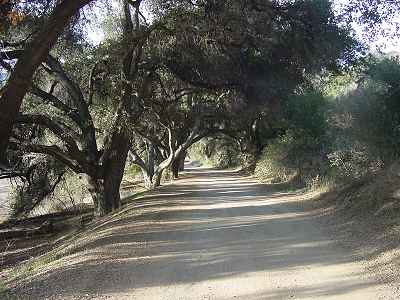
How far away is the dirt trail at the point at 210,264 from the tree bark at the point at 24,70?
9.88ft

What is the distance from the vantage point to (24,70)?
35.1ft

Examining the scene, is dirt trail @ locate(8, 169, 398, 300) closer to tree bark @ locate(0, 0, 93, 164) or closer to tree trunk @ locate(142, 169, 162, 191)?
tree bark @ locate(0, 0, 93, 164)

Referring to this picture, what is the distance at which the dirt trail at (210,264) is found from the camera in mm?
7336

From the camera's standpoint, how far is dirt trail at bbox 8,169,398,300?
289 inches

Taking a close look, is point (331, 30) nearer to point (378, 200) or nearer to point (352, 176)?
point (352, 176)

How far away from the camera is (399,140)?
1465cm

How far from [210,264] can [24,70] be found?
220 inches

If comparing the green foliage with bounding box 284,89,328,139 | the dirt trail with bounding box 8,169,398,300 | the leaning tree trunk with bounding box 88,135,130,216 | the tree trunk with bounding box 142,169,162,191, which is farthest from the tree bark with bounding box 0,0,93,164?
the tree trunk with bounding box 142,169,162,191

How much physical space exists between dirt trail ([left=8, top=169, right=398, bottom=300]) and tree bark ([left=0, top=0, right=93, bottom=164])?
119 inches

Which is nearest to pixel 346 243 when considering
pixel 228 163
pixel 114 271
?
pixel 114 271

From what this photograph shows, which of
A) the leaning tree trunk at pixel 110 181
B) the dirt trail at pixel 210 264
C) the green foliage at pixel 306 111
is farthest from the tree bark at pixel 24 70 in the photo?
the green foliage at pixel 306 111

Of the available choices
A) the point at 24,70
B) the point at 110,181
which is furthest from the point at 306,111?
the point at 24,70

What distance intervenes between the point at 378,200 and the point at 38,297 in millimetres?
8141

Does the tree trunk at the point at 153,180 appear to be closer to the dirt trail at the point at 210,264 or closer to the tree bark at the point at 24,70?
the dirt trail at the point at 210,264
